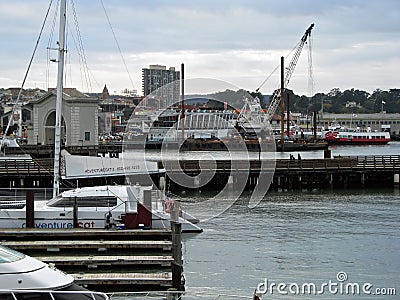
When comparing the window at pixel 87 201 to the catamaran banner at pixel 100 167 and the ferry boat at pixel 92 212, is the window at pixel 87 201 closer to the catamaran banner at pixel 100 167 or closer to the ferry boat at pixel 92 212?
the ferry boat at pixel 92 212

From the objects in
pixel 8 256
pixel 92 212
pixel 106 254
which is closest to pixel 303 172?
pixel 92 212

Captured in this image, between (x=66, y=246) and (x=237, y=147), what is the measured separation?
92.2 metres

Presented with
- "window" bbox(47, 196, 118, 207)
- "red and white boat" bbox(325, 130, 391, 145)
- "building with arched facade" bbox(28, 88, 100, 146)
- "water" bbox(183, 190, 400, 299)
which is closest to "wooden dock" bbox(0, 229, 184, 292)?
"water" bbox(183, 190, 400, 299)

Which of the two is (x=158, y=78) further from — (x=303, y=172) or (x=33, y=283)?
(x=33, y=283)

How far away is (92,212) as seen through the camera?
83.3ft

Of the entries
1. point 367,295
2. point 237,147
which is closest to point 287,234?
point 367,295

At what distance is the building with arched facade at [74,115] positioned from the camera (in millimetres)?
77812

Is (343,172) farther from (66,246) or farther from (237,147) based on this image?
(237,147)

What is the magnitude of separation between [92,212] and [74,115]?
176 feet

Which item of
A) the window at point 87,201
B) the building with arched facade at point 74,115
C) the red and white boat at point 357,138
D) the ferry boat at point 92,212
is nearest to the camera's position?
the ferry boat at point 92,212

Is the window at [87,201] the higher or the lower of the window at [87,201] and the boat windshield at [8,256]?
the lower

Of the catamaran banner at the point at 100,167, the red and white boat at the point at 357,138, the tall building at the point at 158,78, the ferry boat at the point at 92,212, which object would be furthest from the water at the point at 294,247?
the red and white boat at the point at 357,138

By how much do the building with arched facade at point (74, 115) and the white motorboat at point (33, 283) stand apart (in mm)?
64260

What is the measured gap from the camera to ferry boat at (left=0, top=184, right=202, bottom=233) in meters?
24.9
